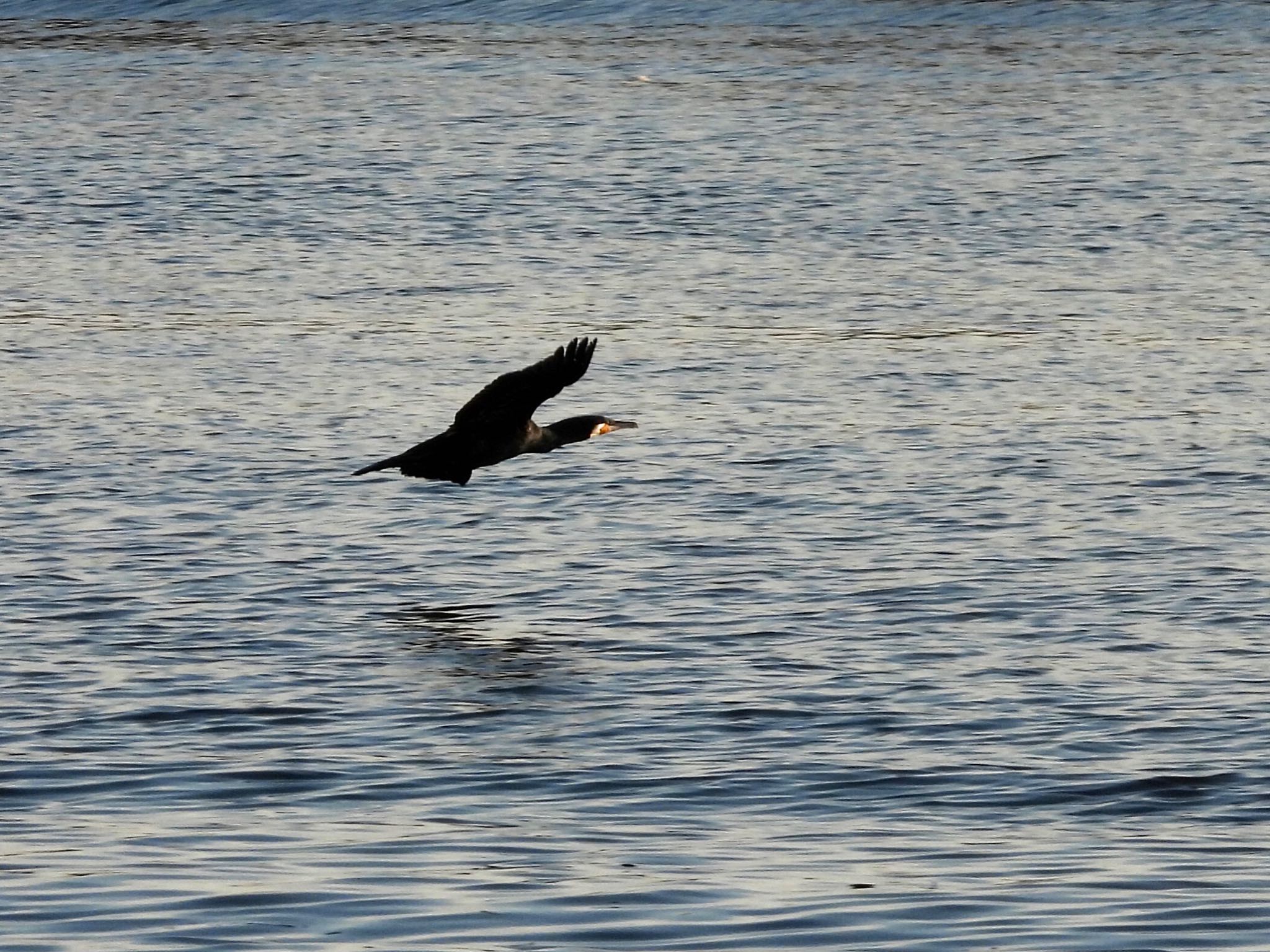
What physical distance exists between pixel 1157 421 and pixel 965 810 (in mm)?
9488

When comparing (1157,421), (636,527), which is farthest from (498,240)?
(636,527)

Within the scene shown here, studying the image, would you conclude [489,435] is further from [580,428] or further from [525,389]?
[580,428]

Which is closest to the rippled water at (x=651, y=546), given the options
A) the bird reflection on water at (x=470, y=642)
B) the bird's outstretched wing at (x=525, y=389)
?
the bird reflection on water at (x=470, y=642)

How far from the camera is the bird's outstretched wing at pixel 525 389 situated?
51.6ft

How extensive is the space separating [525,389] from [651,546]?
1.79 m

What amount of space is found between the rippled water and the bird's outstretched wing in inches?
40.2

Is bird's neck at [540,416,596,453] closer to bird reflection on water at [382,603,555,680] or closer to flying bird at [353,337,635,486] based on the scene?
flying bird at [353,337,635,486]

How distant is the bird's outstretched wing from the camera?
1572cm

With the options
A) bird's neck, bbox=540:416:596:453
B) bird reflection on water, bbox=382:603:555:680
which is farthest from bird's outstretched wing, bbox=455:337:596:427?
bird reflection on water, bbox=382:603:555:680

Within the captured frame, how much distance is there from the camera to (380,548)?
1780cm

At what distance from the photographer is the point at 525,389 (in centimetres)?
1634

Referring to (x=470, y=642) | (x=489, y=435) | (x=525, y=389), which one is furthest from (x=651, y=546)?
(x=470, y=642)

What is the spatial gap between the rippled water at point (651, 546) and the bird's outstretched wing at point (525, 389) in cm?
102

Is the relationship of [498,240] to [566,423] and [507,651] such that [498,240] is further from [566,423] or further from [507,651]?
[507,651]
